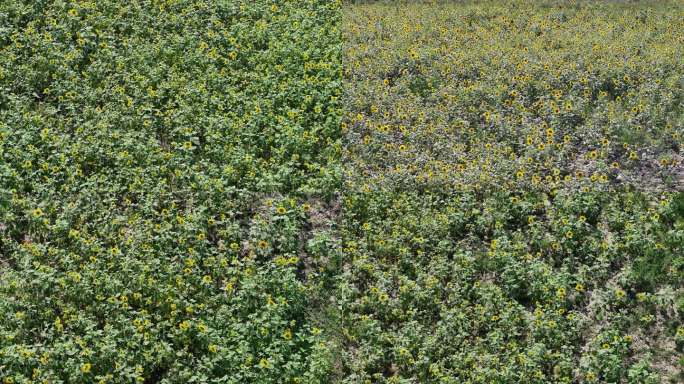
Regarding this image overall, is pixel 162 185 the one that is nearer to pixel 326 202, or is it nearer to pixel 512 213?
pixel 326 202

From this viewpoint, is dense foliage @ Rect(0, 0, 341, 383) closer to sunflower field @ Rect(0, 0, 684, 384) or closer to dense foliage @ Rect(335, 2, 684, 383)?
sunflower field @ Rect(0, 0, 684, 384)

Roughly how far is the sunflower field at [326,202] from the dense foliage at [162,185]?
0.11ft

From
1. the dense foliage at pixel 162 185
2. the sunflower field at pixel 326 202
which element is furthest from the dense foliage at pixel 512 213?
the dense foliage at pixel 162 185

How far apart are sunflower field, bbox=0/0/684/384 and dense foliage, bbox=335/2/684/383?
0.11 feet

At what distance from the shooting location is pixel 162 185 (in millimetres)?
11844

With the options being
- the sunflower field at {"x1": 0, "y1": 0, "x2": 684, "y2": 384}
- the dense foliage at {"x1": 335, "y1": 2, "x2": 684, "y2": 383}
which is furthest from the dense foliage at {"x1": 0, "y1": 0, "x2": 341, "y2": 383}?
the dense foliage at {"x1": 335, "y1": 2, "x2": 684, "y2": 383}

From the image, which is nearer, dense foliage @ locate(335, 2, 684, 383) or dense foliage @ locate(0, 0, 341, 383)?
dense foliage @ locate(0, 0, 341, 383)

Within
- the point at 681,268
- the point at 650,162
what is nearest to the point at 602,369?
the point at 681,268

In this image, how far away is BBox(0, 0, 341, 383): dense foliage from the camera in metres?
9.73

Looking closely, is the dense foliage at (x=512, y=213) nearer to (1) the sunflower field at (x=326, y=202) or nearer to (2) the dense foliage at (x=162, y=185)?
(1) the sunflower field at (x=326, y=202)

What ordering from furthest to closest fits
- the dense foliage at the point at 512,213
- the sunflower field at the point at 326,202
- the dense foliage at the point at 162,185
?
the dense foliage at the point at 512,213
the sunflower field at the point at 326,202
the dense foliage at the point at 162,185

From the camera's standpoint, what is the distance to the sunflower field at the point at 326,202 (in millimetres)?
9930

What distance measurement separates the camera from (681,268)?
36.1 feet

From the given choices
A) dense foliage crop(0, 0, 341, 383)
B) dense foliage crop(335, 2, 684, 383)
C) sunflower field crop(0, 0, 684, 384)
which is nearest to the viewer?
dense foliage crop(0, 0, 341, 383)
